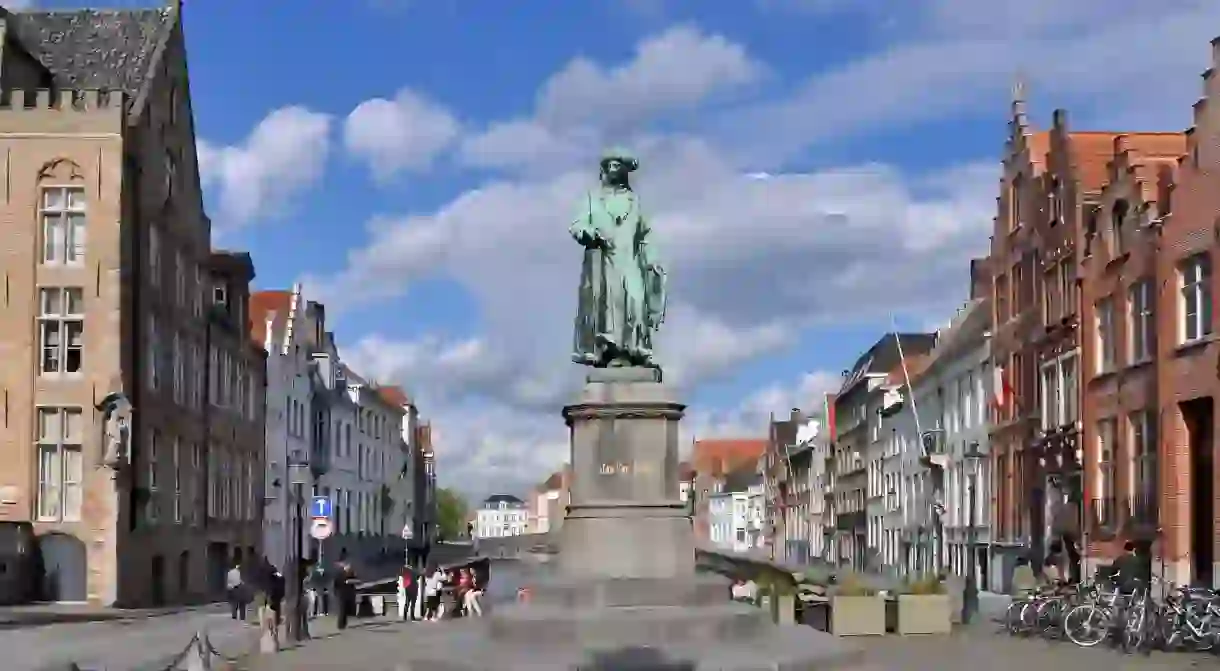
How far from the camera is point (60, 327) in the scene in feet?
149

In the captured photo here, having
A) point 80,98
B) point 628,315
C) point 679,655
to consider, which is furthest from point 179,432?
point 679,655

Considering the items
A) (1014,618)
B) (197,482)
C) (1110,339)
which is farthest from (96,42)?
(1014,618)

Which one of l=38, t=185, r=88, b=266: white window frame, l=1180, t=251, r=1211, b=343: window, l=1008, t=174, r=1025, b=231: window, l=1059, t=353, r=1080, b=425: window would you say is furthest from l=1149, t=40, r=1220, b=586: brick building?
l=38, t=185, r=88, b=266: white window frame

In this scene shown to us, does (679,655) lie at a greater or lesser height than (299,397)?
lesser

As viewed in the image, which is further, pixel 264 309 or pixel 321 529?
pixel 264 309

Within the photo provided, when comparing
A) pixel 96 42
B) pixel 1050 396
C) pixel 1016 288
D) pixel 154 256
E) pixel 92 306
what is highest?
pixel 96 42

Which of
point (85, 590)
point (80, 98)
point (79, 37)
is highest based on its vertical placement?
point (79, 37)

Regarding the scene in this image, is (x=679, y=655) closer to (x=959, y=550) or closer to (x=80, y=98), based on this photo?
(x=80, y=98)

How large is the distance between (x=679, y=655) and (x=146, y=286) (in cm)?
3461

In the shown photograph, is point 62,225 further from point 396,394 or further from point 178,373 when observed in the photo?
point 396,394

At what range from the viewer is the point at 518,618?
59.4 feet

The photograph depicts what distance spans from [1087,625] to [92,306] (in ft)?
100

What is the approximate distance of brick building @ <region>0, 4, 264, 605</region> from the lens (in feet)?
147

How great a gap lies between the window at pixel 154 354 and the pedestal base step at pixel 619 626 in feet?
106
